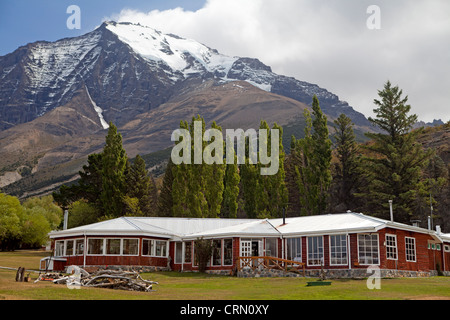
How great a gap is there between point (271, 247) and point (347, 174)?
80.3 feet

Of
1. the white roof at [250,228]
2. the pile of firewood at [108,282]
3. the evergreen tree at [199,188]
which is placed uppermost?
the evergreen tree at [199,188]

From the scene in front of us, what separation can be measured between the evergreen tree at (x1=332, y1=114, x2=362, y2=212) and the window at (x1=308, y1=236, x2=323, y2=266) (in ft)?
78.0

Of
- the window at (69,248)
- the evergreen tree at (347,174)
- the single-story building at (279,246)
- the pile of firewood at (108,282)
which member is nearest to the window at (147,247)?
the single-story building at (279,246)

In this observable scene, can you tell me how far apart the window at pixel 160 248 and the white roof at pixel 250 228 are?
0.62 m

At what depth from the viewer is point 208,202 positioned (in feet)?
161

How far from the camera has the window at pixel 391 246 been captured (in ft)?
96.8

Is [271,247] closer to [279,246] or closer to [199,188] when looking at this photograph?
[279,246]

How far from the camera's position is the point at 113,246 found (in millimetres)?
34562

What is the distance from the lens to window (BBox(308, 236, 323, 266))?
30898mm

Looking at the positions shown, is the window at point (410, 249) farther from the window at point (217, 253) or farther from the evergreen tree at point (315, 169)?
the evergreen tree at point (315, 169)

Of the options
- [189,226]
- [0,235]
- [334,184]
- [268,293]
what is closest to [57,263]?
[189,226]

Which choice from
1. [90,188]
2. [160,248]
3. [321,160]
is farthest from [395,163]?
[90,188]

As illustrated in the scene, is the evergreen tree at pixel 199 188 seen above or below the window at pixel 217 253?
above
